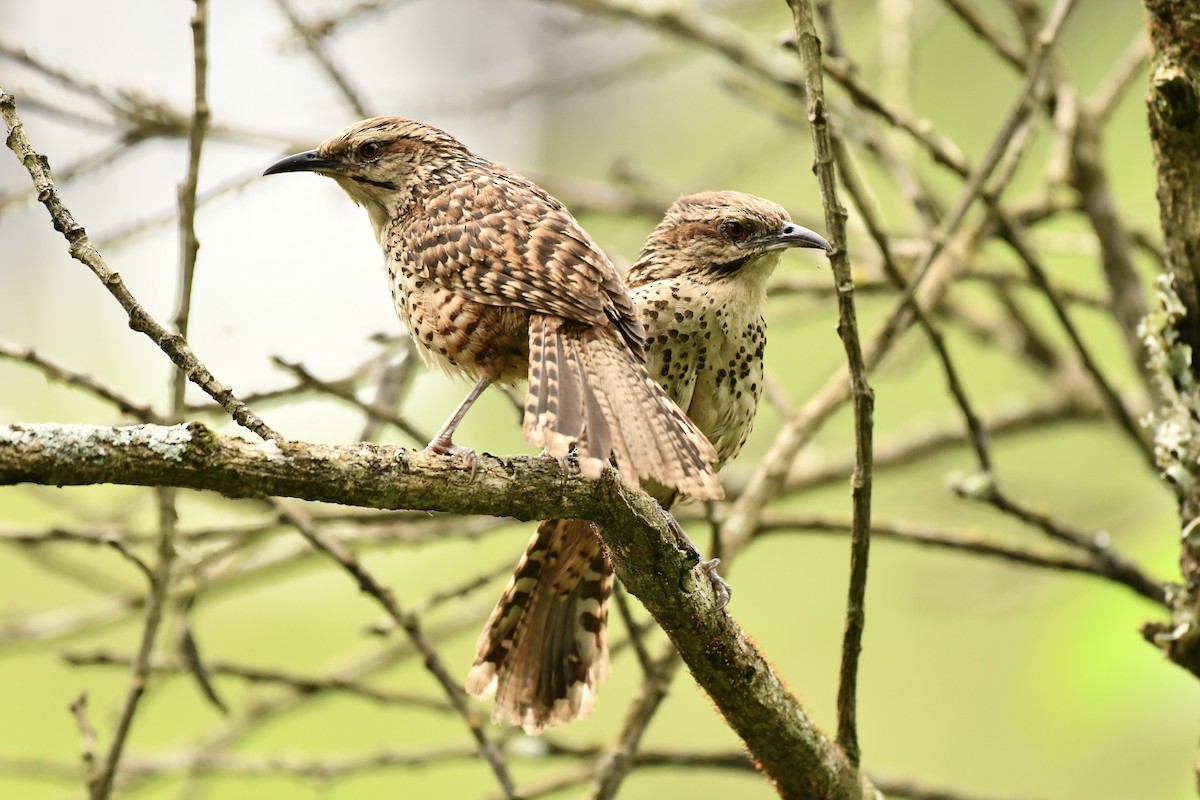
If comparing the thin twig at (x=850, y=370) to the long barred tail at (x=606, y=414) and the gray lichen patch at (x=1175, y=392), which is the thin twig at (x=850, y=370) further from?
the gray lichen patch at (x=1175, y=392)

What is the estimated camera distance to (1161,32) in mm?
2678

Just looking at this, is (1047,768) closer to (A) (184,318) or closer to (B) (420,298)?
(B) (420,298)

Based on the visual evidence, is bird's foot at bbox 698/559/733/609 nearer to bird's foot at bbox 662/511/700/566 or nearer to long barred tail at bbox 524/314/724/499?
bird's foot at bbox 662/511/700/566

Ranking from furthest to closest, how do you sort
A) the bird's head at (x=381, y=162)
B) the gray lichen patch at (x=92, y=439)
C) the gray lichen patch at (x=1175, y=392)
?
the bird's head at (x=381, y=162) < the gray lichen patch at (x=1175, y=392) < the gray lichen patch at (x=92, y=439)

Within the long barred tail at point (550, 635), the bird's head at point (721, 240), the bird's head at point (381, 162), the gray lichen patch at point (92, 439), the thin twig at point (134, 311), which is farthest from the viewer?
the bird's head at point (381, 162)

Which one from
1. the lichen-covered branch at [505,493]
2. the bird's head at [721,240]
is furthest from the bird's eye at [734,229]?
the lichen-covered branch at [505,493]

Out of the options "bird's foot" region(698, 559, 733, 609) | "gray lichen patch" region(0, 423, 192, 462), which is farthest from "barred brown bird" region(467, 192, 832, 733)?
"gray lichen patch" region(0, 423, 192, 462)

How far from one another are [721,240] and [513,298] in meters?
0.68

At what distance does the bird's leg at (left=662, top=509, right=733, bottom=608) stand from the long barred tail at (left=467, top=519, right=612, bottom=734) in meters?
0.67

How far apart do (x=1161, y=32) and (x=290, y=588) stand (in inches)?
219

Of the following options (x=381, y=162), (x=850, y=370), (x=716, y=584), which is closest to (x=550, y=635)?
(x=716, y=584)

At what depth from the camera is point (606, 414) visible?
7.98 ft

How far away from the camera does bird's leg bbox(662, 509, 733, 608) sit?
2282 mm

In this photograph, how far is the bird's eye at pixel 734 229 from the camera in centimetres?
330
